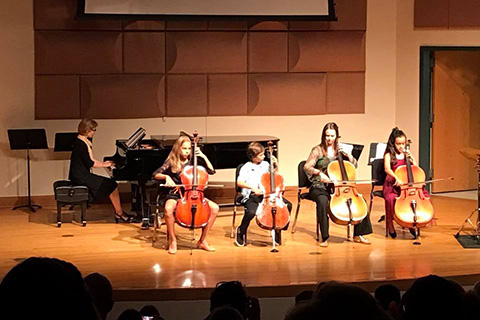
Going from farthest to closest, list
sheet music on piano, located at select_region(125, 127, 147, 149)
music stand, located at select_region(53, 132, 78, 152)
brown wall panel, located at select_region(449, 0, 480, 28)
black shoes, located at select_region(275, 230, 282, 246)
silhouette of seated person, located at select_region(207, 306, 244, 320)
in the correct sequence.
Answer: brown wall panel, located at select_region(449, 0, 480, 28)
music stand, located at select_region(53, 132, 78, 152)
sheet music on piano, located at select_region(125, 127, 147, 149)
black shoes, located at select_region(275, 230, 282, 246)
silhouette of seated person, located at select_region(207, 306, 244, 320)

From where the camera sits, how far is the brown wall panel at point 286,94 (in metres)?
10.2

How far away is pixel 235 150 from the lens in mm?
8391

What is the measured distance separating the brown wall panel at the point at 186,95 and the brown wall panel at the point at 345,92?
1671mm

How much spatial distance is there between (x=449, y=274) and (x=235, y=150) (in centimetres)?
288

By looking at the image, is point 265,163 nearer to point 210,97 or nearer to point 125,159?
point 125,159

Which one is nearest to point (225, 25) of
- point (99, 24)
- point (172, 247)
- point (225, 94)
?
point (225, 94)

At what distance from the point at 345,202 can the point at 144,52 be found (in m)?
3.78

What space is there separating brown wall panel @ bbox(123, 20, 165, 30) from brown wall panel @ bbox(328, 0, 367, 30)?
220cm

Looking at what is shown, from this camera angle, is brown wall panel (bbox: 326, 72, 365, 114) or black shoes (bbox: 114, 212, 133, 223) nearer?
black shoes (bbox: 114, 212, 133, 223)

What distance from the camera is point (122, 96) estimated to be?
32.2ft

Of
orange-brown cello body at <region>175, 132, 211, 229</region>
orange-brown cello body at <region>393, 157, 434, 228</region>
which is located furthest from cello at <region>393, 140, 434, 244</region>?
orange-brown cello body at <region>175, 132, 211, 229</region>

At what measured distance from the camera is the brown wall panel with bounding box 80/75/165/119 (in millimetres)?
9742

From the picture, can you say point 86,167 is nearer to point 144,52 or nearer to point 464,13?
point 144,52

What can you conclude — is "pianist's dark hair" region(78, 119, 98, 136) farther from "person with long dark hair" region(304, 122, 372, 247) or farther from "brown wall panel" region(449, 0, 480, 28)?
"brown wall panel" region(449, 0, 480, 28)
